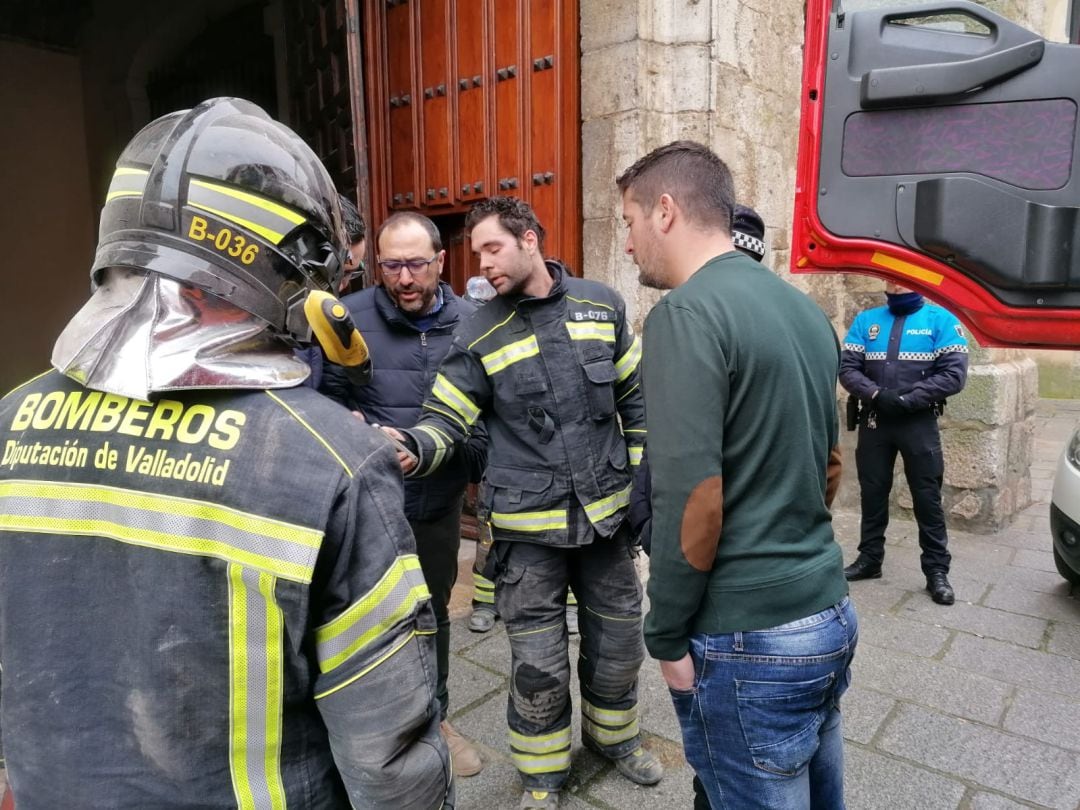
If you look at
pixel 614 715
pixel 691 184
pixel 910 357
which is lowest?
pixel 614 715

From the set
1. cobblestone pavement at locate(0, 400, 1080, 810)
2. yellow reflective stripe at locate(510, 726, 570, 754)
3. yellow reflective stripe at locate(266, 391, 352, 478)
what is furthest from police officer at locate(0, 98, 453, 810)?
cobblestone pavement at locate(0, 400, 1080, 810)

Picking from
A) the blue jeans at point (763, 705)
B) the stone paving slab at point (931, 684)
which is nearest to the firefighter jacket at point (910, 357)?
the stone paving slab at point (931, 684)

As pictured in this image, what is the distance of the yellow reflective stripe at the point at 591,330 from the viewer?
2623mm

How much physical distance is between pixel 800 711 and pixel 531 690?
3.56 ft

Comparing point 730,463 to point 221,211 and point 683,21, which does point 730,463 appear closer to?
point 221,211

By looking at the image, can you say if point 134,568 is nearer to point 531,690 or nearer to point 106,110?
point 531,690

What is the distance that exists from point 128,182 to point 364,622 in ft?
2.32

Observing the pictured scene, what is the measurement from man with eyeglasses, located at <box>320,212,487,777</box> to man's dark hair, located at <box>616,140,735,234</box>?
1180mm

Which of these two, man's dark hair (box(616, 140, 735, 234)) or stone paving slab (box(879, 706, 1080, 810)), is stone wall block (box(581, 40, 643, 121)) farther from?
stone paving slab (box(879, 706, 1080, 810))

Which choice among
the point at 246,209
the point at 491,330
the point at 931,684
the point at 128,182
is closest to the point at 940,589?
the point at 931,684

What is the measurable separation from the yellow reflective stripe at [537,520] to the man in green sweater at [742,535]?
34.1 inches

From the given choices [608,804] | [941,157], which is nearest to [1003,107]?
[941,157]

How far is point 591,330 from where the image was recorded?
2.65 metres

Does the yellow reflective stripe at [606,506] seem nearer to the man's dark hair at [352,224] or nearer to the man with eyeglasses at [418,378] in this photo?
the man with eyeglasses at [418,378]
